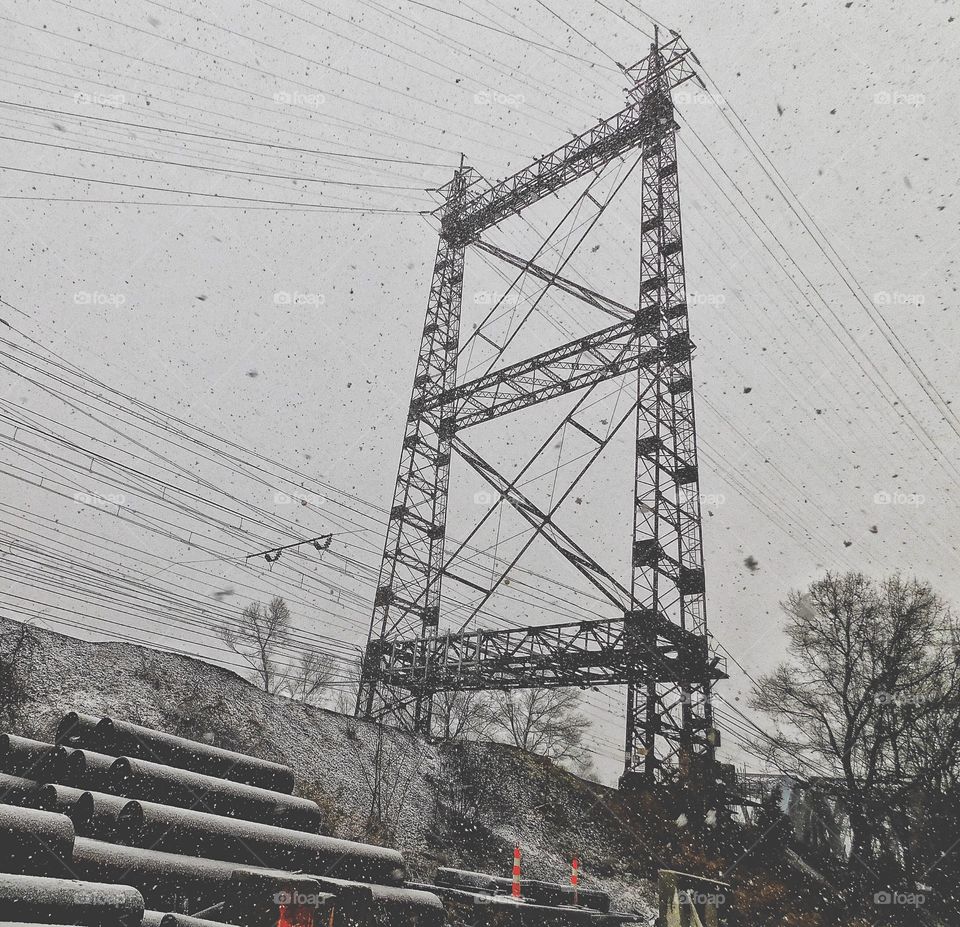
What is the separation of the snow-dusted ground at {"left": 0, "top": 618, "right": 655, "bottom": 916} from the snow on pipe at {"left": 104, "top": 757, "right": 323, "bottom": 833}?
3384 mm

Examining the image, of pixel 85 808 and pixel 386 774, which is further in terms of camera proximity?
pixel 386 774

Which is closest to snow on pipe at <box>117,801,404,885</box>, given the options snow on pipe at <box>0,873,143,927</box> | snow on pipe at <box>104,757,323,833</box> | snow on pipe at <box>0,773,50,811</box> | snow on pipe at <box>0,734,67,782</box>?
snow on pipe at <box>104,757,323,833</box>

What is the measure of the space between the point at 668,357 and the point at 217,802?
14855 mm

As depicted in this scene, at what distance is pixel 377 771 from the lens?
13852 mm

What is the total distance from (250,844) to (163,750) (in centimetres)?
160

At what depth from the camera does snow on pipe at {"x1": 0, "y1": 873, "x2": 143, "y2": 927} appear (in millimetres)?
4410

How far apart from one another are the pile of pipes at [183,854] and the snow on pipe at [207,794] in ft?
0.05

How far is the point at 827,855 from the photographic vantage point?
61.9 ft

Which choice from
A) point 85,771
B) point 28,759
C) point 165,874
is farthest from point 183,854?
point 28,759

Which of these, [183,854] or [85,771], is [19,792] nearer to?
[85,771]

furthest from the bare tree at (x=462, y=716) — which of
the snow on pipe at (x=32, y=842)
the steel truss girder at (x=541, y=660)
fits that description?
the snow on pipe at (x=32, y=842)

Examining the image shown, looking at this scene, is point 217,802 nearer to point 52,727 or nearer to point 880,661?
point 52,727

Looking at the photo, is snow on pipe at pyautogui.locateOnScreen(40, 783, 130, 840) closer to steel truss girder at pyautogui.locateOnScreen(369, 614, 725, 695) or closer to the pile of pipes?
the pile of pipes

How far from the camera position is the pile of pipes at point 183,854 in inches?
176
